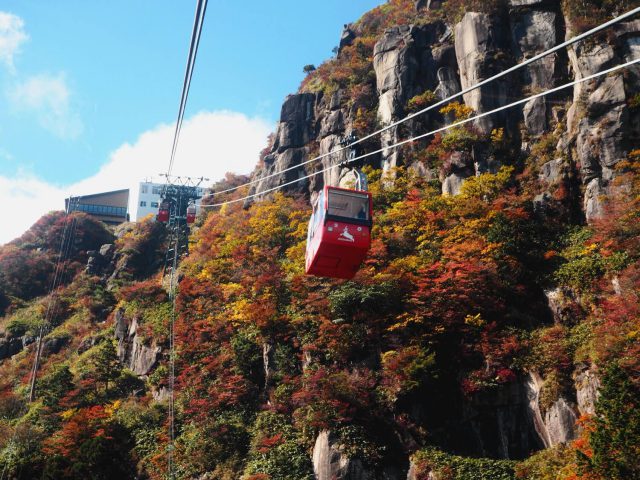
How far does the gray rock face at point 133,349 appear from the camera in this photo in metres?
31.3

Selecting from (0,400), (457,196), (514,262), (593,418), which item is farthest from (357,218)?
(0,400)

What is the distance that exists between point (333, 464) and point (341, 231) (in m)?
10.7

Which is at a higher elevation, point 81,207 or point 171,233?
point 81,207

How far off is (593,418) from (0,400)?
2913 cm

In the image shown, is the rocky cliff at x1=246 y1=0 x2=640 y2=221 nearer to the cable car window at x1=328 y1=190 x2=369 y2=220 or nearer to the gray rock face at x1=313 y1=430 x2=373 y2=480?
the cable car window at x1=328 y1=190 x2=369 y2=220

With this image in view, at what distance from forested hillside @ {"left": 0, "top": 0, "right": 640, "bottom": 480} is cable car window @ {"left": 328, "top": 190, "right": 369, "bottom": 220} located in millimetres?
8868

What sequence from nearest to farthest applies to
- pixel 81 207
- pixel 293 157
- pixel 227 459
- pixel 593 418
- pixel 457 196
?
pixel 593 418
pixel 227 459
pixel 457 196
pixel 293 157
pixel 81 207

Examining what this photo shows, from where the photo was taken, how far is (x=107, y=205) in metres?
62.6

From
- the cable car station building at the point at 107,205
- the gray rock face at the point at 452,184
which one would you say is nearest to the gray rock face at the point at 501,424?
the gray rock face at the point at 452,184

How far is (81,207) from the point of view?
6075 cm

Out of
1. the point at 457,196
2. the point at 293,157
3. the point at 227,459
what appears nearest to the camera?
the point at 227,459

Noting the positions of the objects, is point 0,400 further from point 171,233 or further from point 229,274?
point 171,233

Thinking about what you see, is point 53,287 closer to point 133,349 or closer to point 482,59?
point 133,349

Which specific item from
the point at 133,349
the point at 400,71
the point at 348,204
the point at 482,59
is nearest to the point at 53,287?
the point at 133,349
